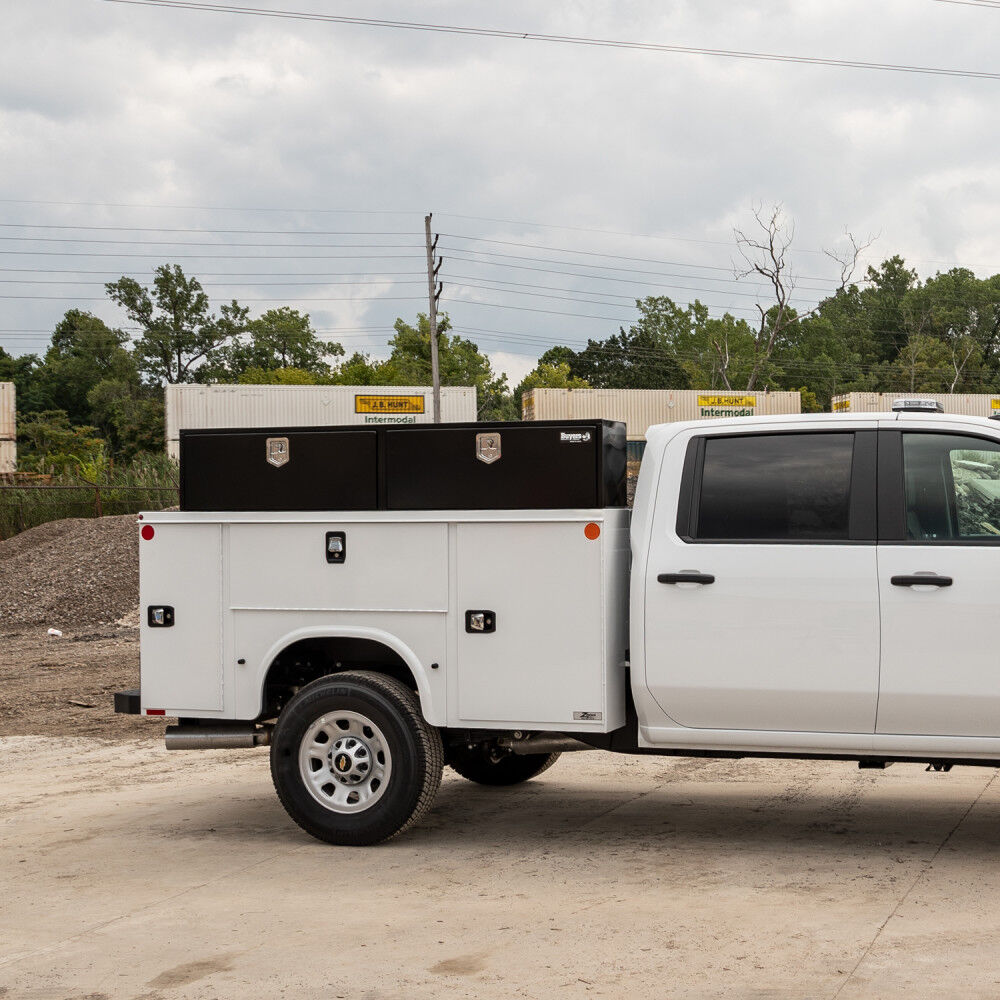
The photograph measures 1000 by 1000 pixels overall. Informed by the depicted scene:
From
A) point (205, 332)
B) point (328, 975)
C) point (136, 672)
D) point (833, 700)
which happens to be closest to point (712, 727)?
point (833, 700)

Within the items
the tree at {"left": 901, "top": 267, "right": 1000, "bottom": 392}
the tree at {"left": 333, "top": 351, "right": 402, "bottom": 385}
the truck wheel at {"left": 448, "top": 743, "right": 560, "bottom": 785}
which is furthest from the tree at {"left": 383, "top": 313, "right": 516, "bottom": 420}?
the truck wheel at {"left": 448, "top": 743, "right": 560, "bottom": 785}

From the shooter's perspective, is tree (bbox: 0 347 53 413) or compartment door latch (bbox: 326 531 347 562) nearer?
compartment door latch (bbox: 326 531 347 562)

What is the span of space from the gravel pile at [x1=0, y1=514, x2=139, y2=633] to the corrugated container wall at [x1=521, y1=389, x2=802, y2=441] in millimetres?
37987

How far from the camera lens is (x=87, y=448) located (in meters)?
73.9

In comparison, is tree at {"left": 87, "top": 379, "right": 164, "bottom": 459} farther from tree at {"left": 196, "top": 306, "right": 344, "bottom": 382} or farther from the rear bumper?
the rear bumper

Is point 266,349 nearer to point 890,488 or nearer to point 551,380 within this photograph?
point 551,380

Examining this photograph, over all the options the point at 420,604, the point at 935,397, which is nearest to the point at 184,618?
the point at 420,604

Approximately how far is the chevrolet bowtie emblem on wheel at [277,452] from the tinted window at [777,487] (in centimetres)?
223

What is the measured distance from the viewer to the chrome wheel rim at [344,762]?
7.02 m

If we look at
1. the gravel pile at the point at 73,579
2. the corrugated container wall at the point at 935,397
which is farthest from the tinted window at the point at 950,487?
the corrugated container wall at the point at 935,397

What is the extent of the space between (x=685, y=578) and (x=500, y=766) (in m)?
2.72

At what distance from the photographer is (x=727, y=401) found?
221 feet

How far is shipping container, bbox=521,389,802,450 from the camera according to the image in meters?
65.1

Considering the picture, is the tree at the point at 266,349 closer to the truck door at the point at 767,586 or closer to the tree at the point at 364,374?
the tree at the point at 364,374
